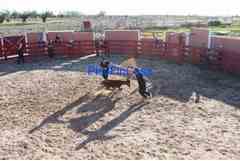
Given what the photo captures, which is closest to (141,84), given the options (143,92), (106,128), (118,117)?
(143,92)

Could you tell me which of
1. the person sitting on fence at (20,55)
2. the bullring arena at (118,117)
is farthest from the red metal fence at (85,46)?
the bullring arena at (118,117)

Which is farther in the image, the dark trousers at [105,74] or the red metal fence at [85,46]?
the red metal fence at [85,46]

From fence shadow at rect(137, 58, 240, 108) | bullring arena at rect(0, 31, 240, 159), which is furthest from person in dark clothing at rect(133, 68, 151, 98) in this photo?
fence shadow at rect(137, 58, 240, 108)

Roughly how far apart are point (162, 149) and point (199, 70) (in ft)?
25.1

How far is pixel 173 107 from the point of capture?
29.1 feet

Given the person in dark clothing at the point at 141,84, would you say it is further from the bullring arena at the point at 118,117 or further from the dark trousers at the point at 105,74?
the dark trousers at the point at 105,74

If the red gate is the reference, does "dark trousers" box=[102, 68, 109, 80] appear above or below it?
below

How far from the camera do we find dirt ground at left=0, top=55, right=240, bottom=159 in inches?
253

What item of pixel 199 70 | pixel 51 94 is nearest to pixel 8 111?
pixel 51 94

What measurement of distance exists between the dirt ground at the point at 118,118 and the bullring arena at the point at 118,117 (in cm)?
2

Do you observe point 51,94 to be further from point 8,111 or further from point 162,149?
point 162,149

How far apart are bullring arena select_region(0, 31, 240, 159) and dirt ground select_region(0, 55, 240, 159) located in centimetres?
2

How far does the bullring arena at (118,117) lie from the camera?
21.1 feet

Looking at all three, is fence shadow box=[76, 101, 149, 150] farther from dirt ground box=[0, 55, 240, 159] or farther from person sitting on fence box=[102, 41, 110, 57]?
person sitting on fence box=[102, 41, 110, 57]
